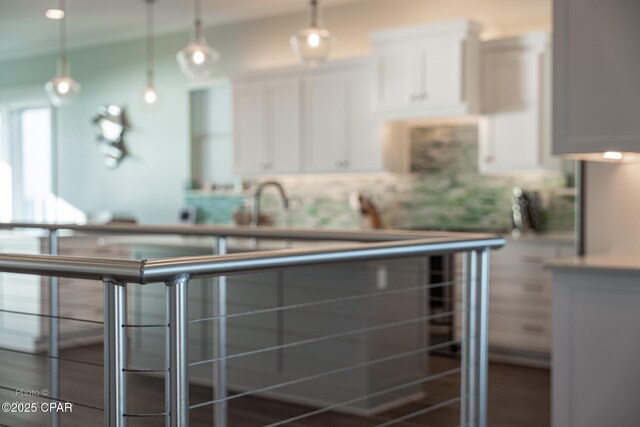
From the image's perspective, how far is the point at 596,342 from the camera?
3424 millimetres

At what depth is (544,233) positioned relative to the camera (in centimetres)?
633

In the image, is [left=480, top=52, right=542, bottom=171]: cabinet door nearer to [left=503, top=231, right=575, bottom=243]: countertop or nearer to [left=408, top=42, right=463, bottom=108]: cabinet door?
[left=408, top=42, right=463, bottom=108]: cabinet door

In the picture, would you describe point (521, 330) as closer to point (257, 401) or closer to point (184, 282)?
point (257, 401)

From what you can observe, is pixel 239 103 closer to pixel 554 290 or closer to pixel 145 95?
pixel 145 95

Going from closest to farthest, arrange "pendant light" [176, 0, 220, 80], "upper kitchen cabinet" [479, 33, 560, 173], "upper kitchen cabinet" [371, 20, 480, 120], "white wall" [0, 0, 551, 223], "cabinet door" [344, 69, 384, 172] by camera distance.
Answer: "pendant light" [176, 0, 220, 80] → "upper kitchen cabinet" [479, 33, 560, 173] → "upper kitchen cabinet" [371, 20, 480, 120] → "cabinet door" [344, 69, 384, 172] → "white wall" [0, 0, 551, 223]

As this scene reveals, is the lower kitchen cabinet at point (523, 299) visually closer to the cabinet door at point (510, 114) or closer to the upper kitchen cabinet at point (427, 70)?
the cabinet door at point (510, 114)

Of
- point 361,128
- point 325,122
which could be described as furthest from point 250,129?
point 361,128

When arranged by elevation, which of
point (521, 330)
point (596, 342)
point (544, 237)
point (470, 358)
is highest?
point (544, 237)

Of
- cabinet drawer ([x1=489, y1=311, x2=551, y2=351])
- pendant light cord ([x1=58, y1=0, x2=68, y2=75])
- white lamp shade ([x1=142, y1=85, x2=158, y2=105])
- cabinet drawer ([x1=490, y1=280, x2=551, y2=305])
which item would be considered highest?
Result: pendant light cord ([x1=58, y1=0, x2=68, y2=75])

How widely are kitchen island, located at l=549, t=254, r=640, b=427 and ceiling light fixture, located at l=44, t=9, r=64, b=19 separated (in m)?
5.89

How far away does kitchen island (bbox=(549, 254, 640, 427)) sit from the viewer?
11.0 ft

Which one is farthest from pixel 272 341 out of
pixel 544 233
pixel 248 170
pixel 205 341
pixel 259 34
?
pixel 259 34

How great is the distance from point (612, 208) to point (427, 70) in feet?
8.99

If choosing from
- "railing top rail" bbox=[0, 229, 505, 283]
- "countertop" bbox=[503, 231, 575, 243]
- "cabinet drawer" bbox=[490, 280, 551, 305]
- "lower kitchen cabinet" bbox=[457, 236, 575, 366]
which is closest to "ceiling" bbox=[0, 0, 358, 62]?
"countertop" bbox=[503, 231, 575, 243]
